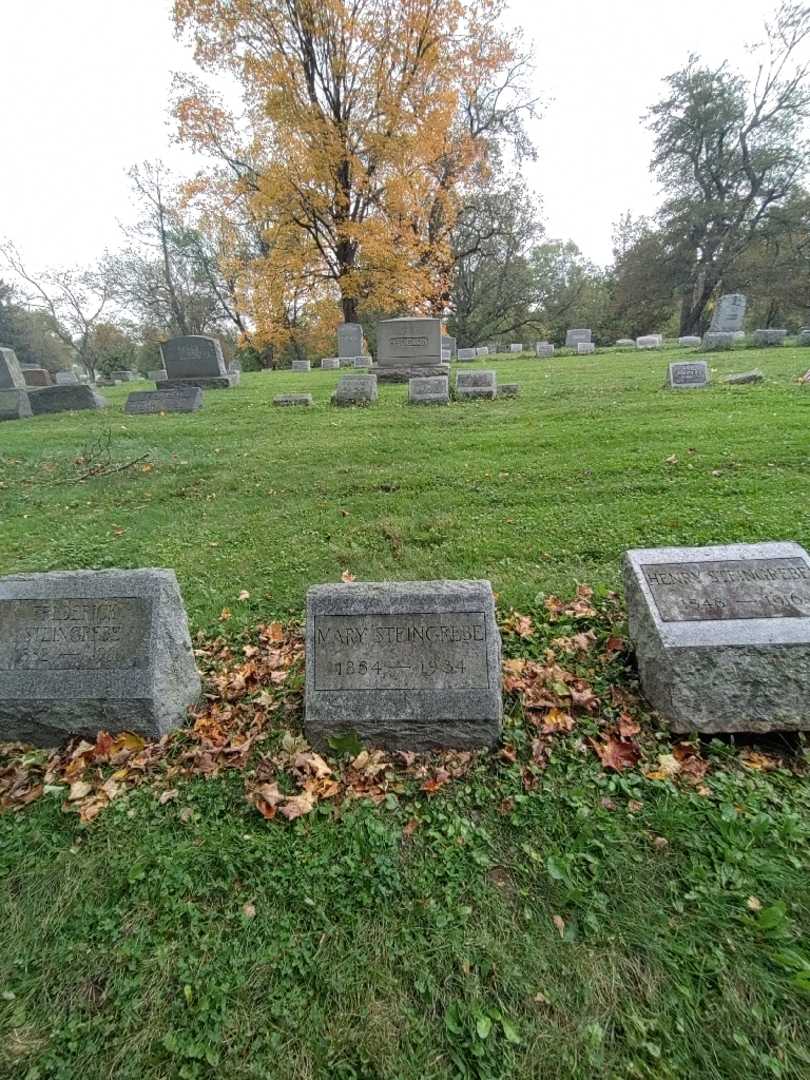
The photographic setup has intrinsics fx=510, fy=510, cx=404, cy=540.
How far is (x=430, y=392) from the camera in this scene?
36.7 ft

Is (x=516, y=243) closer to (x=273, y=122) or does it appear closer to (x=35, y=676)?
(x=273, y=122)

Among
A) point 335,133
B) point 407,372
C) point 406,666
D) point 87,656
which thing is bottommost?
point 406,666

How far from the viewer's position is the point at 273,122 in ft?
56.6

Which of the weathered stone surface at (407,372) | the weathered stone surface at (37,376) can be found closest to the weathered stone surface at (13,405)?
the weathered stone surface at (407,372)

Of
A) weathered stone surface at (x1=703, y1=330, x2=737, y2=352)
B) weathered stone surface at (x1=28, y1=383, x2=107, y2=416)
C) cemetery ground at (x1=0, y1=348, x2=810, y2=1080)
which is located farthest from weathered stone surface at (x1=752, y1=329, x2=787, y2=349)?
weathered stone surface at (x1=28, y1=383, x2=107, y2=416)

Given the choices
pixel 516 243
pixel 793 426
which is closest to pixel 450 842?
pixel 793 426

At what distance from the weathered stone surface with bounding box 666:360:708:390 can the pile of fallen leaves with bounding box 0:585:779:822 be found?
9.19 metres

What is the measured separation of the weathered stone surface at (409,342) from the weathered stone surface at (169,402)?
18.1 feet

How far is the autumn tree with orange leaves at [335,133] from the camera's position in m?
16.5

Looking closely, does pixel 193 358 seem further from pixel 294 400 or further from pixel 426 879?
pixel 426 879

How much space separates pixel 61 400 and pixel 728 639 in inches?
655

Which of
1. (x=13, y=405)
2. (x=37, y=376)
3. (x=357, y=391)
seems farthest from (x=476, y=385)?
(x=37, y=376)

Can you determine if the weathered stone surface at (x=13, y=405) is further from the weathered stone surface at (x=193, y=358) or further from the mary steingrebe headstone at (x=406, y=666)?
the mary steingrebe headstone at (x=406, y=666)

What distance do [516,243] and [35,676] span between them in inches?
1482
